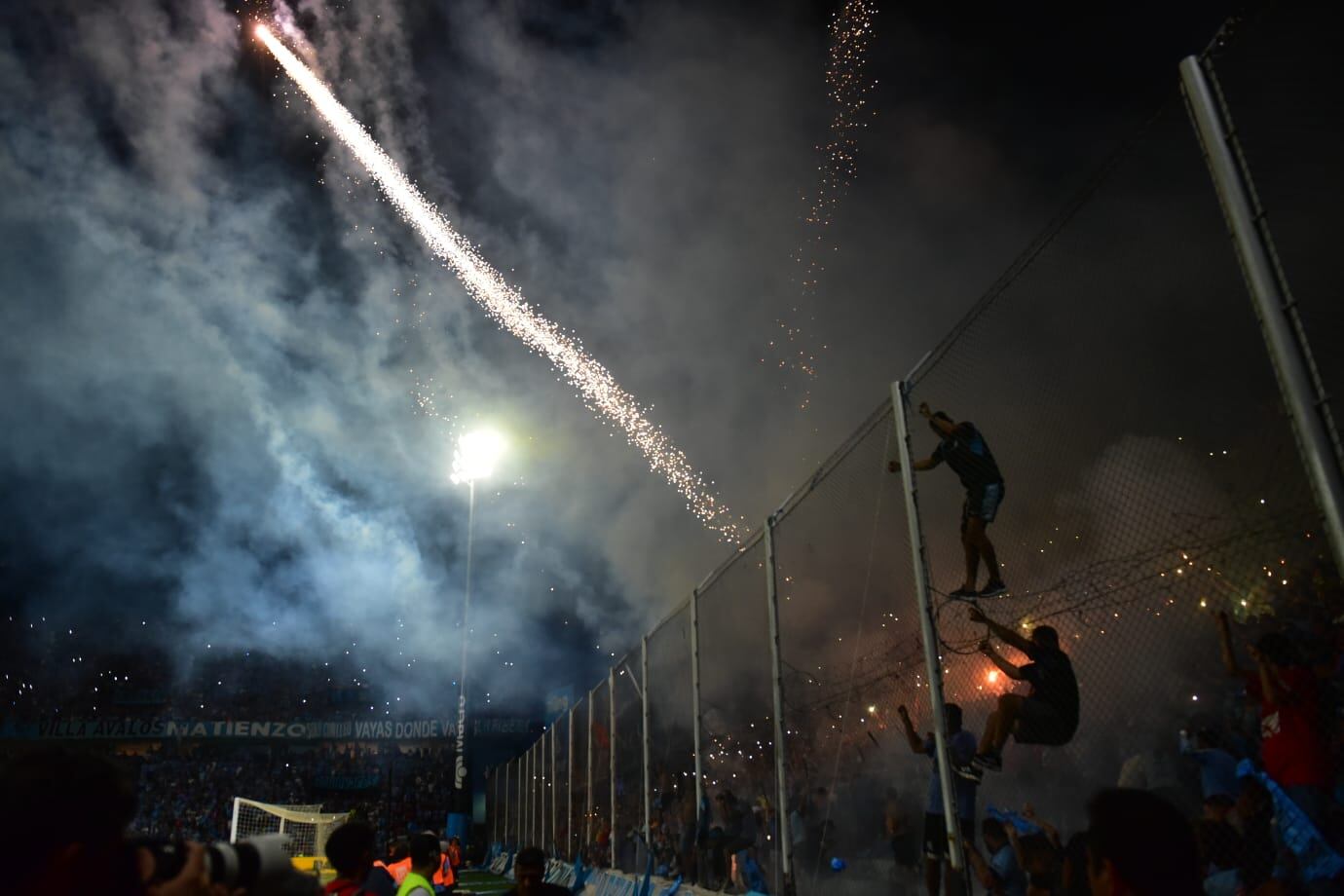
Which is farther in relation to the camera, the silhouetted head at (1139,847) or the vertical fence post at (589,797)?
the vertical fence post at (589,797)

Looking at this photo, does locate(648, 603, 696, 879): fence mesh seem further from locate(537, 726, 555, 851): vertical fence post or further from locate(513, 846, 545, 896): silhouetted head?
locate(537, 726, 555, 851): vertical fence post

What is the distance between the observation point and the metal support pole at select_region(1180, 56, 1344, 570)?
308cm

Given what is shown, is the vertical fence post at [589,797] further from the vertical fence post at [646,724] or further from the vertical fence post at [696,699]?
the vertical fence post at [696,699]

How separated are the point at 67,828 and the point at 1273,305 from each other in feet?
12.9

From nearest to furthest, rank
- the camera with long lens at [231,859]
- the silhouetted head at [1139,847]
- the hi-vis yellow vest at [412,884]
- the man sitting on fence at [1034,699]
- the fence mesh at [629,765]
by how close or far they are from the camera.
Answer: the camera with long lens at [231,859], the silhouetted head at [1139,847], the man sitting on fence at [1034,699], the hi-vis yellow vest at [412,884], the fence mesh at [629,765]

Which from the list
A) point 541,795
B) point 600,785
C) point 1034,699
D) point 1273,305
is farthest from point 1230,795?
point 541,795

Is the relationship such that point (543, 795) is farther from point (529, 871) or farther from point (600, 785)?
point (529, 871)

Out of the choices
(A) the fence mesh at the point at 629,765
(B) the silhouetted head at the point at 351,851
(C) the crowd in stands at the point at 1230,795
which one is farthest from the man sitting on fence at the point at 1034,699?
(A) the fence mesh at the point at 629,765

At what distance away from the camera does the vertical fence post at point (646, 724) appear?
1178 centimetres

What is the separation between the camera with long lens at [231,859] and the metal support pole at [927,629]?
12.5 ft

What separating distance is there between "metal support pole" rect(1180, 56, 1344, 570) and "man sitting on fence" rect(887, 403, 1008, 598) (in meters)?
2.02

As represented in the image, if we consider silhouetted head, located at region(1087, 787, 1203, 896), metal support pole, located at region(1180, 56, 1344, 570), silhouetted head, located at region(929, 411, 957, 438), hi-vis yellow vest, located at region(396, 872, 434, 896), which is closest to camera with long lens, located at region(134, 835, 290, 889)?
silhouetted head, located at region(1087, 787, 1203, 896)

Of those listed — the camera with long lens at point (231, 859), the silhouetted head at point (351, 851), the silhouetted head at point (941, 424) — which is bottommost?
the camera with long lens at point (231, 859)

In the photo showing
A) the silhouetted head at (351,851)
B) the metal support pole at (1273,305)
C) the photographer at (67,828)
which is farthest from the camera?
the silhouetted head at (351,851)
